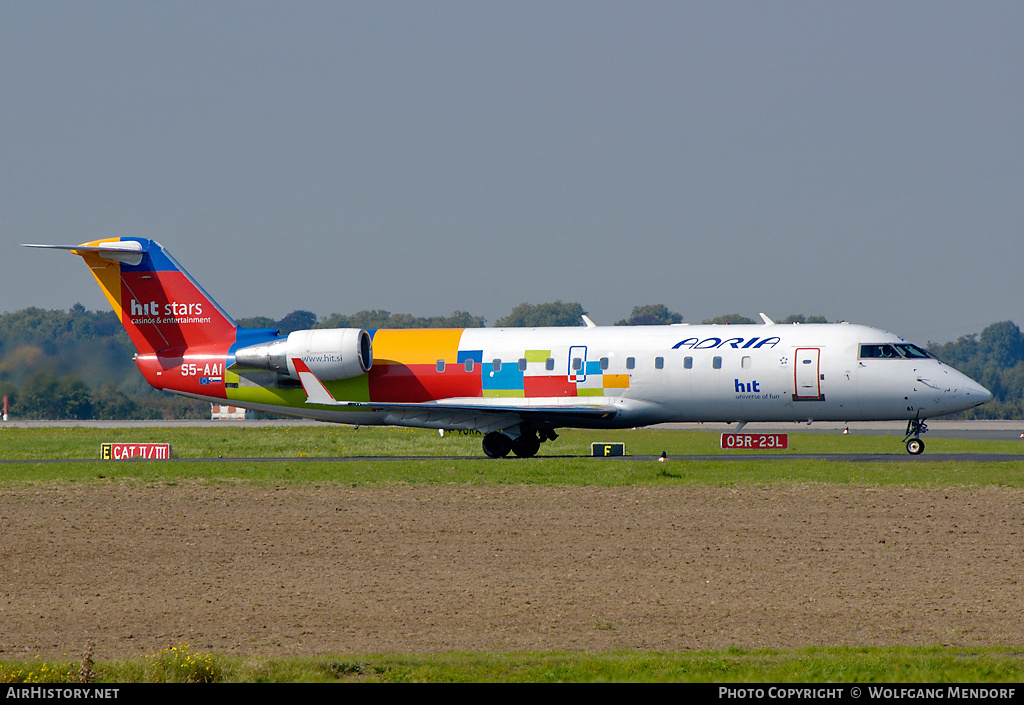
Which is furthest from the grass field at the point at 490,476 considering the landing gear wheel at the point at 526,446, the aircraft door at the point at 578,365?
the aircraft door at the point at 578,365

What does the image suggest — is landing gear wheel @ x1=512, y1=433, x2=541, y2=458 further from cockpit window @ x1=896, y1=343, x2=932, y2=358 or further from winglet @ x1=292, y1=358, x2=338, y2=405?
cockpit window @ x1=896, y1=343, x2=932, y2=358

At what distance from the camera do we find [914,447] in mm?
31625

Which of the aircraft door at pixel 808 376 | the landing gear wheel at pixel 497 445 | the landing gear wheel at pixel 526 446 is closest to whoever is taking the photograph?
the aircraft door at pixel 808 376

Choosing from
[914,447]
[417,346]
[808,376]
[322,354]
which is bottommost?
[914,447]

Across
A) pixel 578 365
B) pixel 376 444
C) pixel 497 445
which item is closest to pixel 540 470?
pixel 578 365

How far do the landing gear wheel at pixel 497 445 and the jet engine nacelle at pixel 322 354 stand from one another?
14.7 ft

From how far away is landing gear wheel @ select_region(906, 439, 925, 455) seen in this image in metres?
31.5

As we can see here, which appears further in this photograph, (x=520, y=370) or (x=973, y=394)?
(x=520, y=370)

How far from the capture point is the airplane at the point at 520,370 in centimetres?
3098

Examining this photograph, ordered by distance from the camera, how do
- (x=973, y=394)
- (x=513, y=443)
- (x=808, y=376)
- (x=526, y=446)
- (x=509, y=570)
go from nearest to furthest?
(x=509, y=570), (x=973, y=394), (x=808, y=376), (x=526, y=446), (x=513, y=443)

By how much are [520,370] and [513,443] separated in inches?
99.2

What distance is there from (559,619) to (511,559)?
12.8ft

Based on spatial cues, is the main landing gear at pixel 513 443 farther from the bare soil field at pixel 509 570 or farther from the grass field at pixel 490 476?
the bare soil field at pixel 509 570

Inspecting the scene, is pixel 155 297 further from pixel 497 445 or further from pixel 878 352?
pixel 878 352
